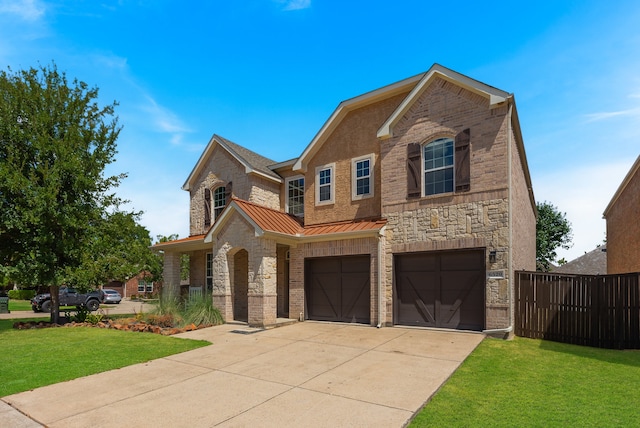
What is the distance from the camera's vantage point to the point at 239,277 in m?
17.8

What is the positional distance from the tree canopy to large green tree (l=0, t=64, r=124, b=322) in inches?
1.1

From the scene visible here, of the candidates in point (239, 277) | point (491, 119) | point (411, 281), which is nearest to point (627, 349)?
point (411, 281)

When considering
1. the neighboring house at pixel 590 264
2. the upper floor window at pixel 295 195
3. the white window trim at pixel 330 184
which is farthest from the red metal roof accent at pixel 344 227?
the neighboring house at pixel 590 264

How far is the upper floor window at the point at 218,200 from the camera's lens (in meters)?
19.3

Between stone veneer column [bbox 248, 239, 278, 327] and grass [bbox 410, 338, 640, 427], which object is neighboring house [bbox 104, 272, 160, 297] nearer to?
stone veneer column [bbox 248, 239, 278, 327]

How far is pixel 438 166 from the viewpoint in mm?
13234

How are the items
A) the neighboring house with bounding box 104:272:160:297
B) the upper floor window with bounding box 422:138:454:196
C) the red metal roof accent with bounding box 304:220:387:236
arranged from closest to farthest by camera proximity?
the upper floor window with bounding box 422:138:454:196 < the red metal roof accent with bounding box 304:220:387:236 < the neighboring house with bounding box 104:272:160:297

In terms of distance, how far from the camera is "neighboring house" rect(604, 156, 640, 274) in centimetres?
1836

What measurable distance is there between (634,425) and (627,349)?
21.0 feet

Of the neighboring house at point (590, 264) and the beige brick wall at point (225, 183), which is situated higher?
the beige brick wall at point (225, 183)

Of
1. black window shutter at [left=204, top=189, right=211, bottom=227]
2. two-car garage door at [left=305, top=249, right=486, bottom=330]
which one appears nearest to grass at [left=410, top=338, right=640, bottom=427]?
two-car garage door at [left=305, top=249, right=486, bottom=330]

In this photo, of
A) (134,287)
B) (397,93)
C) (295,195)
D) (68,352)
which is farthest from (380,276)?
(134,287)

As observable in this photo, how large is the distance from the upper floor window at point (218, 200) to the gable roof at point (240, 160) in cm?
176

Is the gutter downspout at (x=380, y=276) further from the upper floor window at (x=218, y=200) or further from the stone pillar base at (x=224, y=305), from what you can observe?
the upper floor window at (x=218, y=200)
